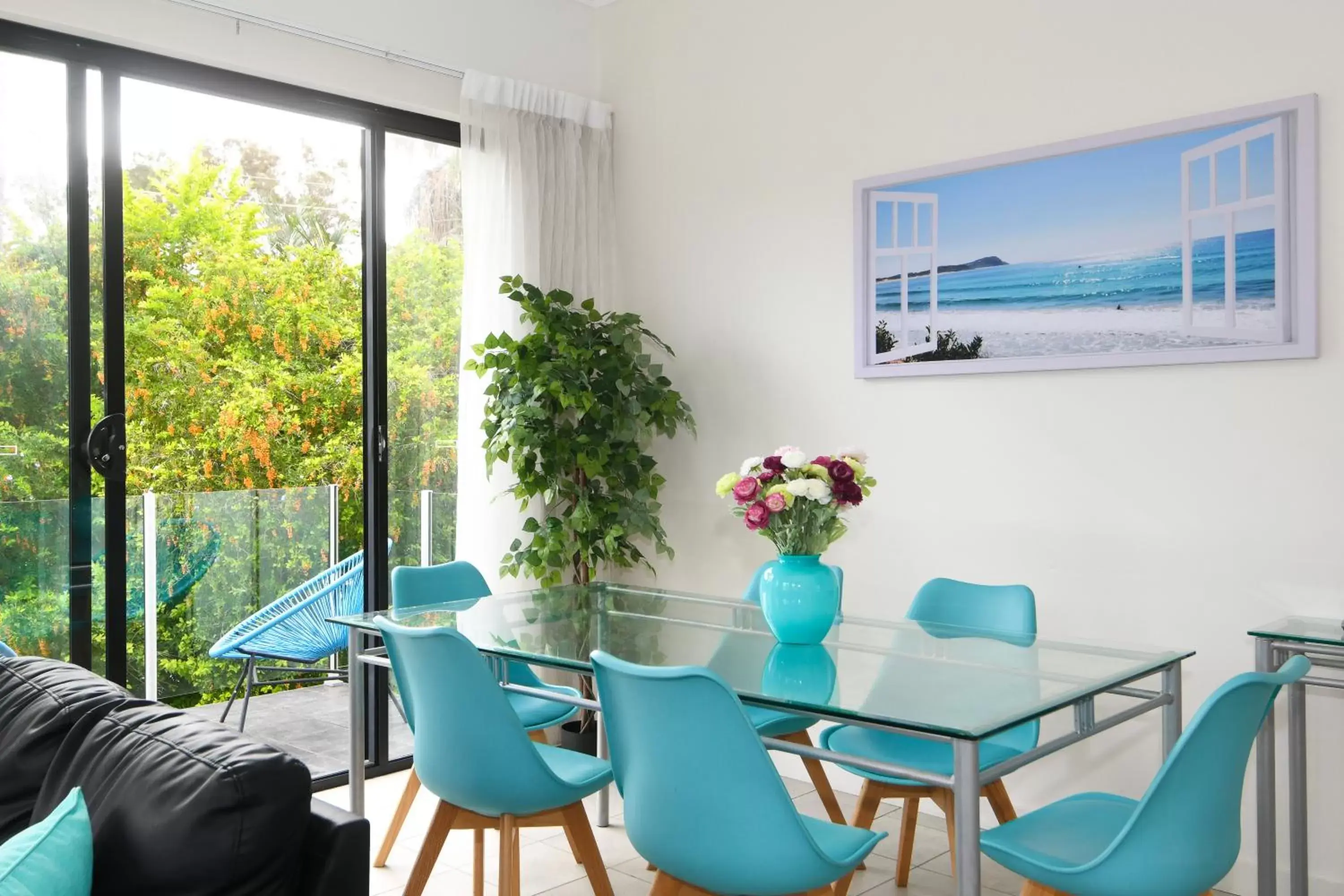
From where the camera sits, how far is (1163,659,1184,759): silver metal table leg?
2420 mm

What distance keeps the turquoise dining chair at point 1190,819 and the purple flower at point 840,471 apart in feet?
2.83

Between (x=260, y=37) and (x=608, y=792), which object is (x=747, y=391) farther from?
(x=260, y=37)

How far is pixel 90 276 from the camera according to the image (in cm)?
333

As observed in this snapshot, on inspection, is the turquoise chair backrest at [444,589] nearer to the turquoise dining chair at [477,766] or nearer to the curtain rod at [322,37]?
the turquoise dining chair at [477,766]

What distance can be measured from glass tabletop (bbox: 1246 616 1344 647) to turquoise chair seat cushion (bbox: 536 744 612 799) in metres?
1.53

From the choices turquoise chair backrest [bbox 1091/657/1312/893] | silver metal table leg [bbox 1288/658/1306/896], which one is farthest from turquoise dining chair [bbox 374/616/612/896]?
silver metal table leg [bbox 1288/658/1306/896]

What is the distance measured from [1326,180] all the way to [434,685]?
251cm

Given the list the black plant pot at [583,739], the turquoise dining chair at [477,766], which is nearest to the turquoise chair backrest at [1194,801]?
the turquoise dining chair at [477,766]

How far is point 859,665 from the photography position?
2.38 meters

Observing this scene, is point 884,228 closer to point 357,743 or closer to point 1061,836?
point 1061,836

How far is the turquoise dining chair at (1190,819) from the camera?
1864 mm

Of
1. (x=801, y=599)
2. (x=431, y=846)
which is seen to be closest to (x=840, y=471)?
(x=801, y=599)

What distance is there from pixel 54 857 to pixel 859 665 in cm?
151

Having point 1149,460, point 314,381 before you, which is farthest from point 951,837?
point 314,381
